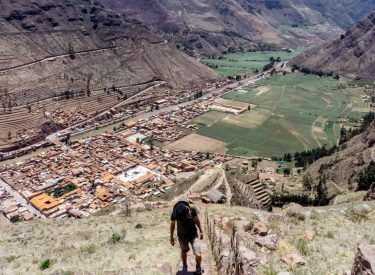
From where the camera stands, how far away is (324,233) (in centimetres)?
1688

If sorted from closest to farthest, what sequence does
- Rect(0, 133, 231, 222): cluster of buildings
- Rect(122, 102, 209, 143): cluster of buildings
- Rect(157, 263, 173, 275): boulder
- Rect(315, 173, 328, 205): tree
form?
Rect(157, 263, 173, 275): boulder
Rect(315, 173, 328, 205): tree
Rect(0, 133, 231, 222): cluster of buildings
Rect(122, 102, 209, 143): cluster of buildings

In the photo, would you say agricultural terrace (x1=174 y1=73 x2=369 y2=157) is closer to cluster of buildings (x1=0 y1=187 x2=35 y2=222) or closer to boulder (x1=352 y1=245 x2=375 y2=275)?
cluster of buildings (x1=0 y1=187 x2=35 y2=222)

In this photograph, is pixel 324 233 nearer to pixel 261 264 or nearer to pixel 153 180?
pixel 261 264

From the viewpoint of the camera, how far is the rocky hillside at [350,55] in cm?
Answer: 16998

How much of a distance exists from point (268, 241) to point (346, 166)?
52616 mm

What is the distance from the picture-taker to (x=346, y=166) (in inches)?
2394

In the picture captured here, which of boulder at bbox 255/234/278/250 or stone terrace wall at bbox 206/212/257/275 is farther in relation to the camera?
boulder at bbox 255/234/278/250

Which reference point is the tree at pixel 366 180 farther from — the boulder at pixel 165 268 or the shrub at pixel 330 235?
the boulder at pixel 165 268

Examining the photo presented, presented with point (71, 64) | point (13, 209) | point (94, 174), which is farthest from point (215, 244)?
point (71, 64)

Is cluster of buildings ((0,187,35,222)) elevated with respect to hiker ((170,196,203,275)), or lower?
lower

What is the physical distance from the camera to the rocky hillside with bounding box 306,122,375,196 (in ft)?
178

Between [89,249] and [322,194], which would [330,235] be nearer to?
[89,249]

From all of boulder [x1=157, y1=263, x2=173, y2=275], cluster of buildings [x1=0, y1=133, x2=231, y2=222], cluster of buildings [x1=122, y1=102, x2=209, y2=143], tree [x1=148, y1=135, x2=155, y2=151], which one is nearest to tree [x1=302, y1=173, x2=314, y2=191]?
cluster of buildings [x1=0, y1=133, x2=231, y2=222]

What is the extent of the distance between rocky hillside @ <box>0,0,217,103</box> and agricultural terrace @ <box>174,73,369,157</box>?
31.6 meters
